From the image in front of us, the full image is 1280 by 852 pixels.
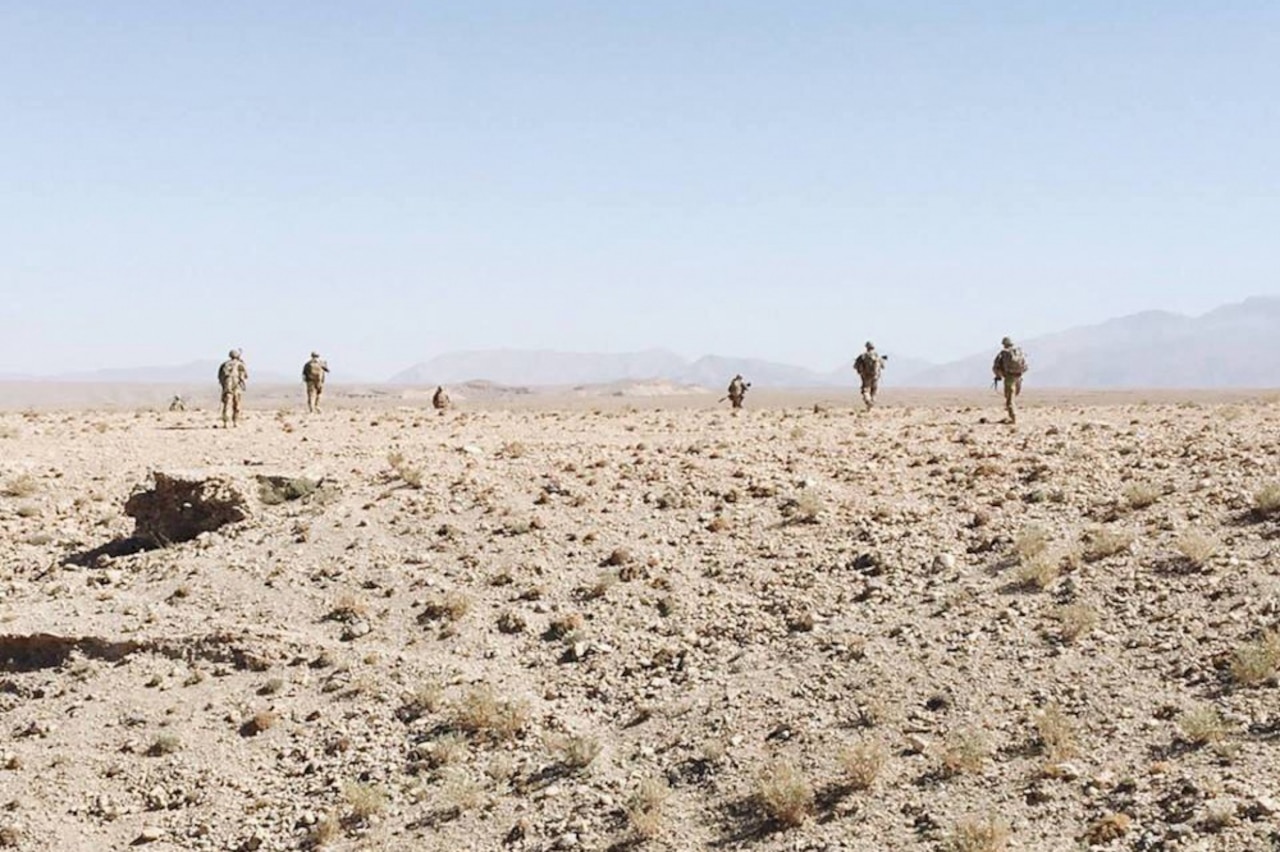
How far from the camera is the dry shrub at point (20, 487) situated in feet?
68.5

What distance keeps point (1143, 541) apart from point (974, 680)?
158 inches

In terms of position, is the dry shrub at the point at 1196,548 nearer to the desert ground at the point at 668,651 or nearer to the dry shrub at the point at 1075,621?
the desert ground at the point at 668,651

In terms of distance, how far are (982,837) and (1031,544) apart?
6.04 meters

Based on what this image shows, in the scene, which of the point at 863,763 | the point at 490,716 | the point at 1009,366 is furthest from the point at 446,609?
the point at 1009,366

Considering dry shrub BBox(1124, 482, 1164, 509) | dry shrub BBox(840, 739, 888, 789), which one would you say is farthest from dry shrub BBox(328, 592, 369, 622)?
dry shrub BBox(1124, 482, 1164, 509)

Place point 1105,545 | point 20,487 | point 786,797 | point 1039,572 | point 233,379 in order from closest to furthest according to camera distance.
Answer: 1. point 786,797
2. point 1039,572
3. point 1105,545
4. point 20,487
5. point 233,379

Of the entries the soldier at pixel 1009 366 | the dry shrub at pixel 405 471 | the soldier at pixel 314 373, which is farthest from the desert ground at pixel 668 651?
the soldier at pixel 314 373

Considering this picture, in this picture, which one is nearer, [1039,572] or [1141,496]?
[1039,572]

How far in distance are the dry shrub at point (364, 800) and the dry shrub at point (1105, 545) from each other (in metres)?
9.56

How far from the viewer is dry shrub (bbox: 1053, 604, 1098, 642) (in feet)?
42.6

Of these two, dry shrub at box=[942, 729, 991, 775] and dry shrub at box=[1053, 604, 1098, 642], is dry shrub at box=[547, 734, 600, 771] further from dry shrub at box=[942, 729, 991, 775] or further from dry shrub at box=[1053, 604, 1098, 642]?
dry shrub at box=[1053, 604, 1098, 642]

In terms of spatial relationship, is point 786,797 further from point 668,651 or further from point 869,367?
point 869,367

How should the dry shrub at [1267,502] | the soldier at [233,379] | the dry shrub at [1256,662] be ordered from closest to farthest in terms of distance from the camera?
the dry shrub at [1256,662] < the dry shrub at [1267,502] < the soldier at [233,379]

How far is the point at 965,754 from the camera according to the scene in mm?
11195
